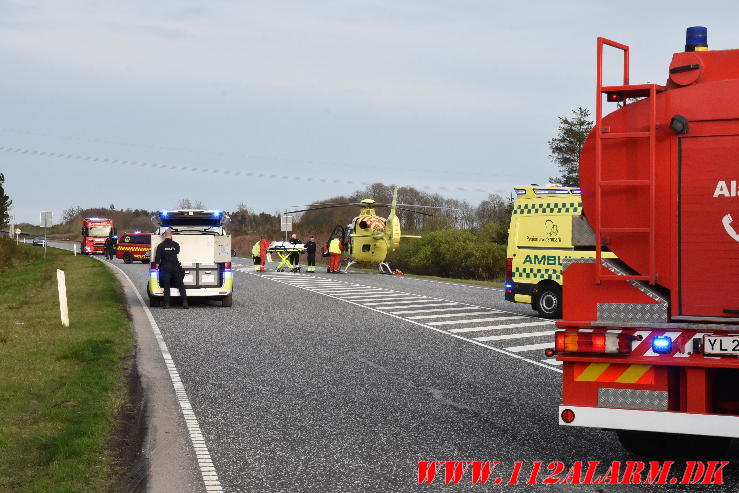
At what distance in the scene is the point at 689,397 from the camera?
614cm

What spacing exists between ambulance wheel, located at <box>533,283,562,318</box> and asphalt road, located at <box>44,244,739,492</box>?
331 millimetres

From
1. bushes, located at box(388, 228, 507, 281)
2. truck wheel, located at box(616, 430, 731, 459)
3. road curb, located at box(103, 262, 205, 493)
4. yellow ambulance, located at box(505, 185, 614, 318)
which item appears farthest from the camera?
bushes, located at box(388, 228, 507, 281)

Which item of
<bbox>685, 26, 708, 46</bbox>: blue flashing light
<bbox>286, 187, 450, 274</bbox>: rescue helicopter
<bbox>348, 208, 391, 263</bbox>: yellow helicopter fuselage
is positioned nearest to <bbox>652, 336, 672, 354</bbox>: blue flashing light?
<bbox>685, 26, 708, 46</bbox>: blue flashing light

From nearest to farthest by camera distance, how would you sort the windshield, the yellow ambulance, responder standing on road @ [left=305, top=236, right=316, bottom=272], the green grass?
the green grass
the yellow ambulance
responder standing on road @ [left=305, top=236, right=316, bottom=272]
the windshield

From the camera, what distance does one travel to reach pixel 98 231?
7156 centimetres

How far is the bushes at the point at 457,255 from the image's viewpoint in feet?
169

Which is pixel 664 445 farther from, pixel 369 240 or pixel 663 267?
pixel 369 240

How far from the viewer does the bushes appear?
51.4m

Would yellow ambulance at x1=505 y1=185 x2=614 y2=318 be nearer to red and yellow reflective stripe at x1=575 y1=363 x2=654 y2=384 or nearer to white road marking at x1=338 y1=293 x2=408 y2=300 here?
white road marking at x1=338 y1=293 x2=408 y2=300

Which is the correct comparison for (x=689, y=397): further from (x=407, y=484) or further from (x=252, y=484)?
(x=252, y=484)

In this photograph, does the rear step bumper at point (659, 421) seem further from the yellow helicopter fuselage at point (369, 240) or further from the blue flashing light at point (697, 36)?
the yellow helicopter fuselage at point (369, 240)

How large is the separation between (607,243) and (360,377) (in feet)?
17.8

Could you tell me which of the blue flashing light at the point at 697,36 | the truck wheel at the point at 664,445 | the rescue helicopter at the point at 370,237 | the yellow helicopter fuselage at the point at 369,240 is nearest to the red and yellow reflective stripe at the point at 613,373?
the truck wheel at the point at 664,445

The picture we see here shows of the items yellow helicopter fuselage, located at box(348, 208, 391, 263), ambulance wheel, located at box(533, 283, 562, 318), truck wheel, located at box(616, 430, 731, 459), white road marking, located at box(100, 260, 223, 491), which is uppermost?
yellow helicopter fuselage, located at box(348, 208, 391, 263)
